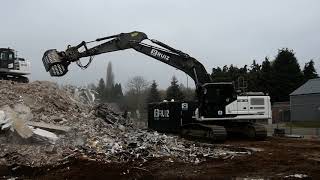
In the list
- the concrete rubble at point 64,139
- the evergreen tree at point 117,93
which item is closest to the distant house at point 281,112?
the evergreen tree at point 117,93

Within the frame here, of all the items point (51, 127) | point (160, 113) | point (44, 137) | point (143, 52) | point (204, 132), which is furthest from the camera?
point (160, 113)

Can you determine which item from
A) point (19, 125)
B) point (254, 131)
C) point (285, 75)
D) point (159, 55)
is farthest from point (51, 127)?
point (285, 75)

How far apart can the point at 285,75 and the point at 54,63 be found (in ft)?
188

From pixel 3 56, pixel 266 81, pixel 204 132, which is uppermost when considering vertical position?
pixel 266 81

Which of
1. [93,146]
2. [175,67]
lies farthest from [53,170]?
[175,67]

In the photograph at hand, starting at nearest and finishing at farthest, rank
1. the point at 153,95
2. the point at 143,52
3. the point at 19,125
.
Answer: the point at 19,125 < the point at 143,52 < the point at 153,95

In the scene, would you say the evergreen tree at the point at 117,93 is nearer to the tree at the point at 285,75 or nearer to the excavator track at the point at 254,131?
the tree at the point at 285,75

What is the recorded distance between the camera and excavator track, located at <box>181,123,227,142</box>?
2208 centimetres

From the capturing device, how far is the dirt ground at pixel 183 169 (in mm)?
13820

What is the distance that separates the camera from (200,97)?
2381cm

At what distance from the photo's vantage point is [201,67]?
25031 mm

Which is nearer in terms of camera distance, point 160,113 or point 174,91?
point 160,113

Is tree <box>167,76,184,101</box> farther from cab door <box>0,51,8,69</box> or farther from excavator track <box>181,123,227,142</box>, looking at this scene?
excavator track <box>181,123,227,142</box>

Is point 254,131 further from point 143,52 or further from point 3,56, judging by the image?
point 3,56
